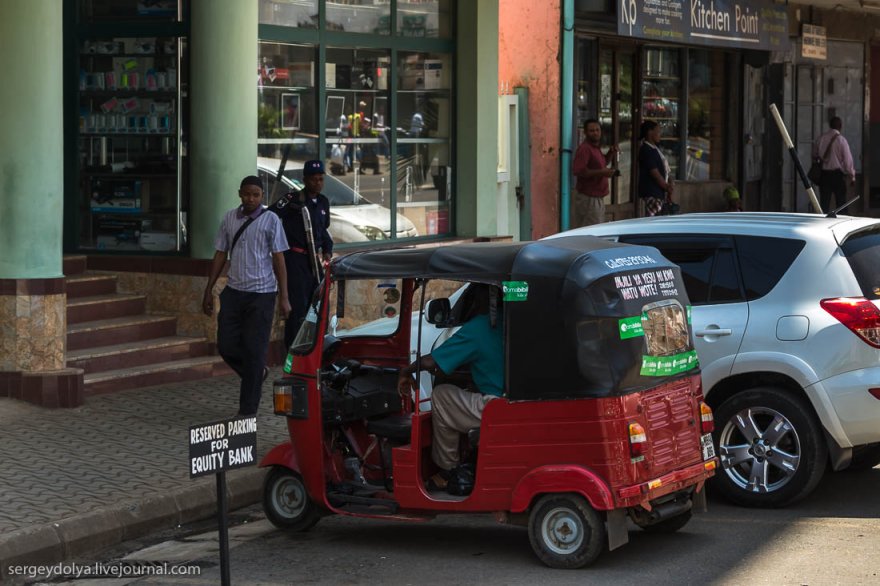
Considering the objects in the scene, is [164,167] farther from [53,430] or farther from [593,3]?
[593,3]

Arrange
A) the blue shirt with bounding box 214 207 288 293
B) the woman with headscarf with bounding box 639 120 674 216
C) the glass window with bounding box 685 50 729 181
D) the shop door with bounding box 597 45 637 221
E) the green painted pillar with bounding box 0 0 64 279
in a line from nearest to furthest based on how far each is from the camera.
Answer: the blue shirt with bounding box 214 207 288 293
the green painted pillar with bounding box 0 0 64 279
the woman with headscarf with bounding box 639 120 674 216
the shop door with bounding box 597 45 637 221
the glass window with bounding box 685 50 729 181

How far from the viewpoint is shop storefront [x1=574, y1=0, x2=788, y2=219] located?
19.8 metres

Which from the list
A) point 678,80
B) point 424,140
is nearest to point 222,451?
point 424,140

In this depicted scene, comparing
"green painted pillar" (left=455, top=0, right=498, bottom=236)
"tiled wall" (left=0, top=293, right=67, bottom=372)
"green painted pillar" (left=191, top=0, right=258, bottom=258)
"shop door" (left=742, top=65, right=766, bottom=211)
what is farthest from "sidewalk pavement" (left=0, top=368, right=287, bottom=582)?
"shop door" (left=742, top=65, right=766, bottom=211)

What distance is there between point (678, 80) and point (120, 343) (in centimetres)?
1257

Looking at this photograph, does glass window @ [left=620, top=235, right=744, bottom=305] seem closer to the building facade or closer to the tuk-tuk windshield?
the tuk-tuk windshield

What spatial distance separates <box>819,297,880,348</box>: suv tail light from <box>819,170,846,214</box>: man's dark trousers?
16617mm

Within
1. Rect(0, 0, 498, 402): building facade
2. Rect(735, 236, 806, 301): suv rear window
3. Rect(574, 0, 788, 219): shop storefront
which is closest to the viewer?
Rect(735, 236, 806, 301): suv rear window

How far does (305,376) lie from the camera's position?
802cm

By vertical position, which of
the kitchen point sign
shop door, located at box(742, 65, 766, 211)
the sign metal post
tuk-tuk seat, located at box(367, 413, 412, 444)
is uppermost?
the kitchen point sign

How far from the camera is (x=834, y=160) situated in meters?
24.5

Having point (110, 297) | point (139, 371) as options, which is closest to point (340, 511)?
point (139, 371)

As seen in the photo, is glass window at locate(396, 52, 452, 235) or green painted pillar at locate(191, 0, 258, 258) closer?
green painted pillar at locate(191, 0, 258, 258)

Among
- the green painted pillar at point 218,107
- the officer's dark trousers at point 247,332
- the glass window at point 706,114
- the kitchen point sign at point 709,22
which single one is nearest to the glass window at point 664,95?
the glass window at point 706,114
